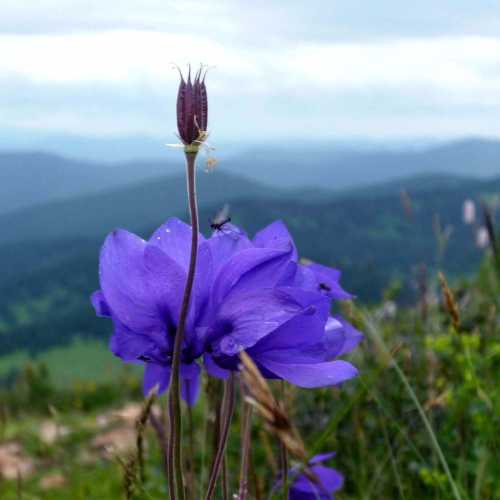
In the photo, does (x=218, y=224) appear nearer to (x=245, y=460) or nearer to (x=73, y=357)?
(x=245, y=460)

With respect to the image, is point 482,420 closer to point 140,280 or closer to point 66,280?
point 140,280

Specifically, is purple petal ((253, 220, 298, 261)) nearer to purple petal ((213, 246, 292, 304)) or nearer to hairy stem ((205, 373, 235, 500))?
purple petal ((213, 246, 292, 304))

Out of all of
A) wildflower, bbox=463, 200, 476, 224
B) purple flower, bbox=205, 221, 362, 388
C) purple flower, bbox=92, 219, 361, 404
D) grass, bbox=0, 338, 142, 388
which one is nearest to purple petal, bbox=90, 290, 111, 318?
purple flower, bbox=92, 219, 361, 404

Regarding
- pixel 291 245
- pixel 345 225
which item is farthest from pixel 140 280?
pixel 345 225

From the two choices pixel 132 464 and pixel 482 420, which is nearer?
pixel 132 464

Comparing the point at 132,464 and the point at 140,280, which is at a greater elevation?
the point at 140,280

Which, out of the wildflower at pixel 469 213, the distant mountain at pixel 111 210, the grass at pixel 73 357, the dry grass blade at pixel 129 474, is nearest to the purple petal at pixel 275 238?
the dry grass blade at pixel 129 474

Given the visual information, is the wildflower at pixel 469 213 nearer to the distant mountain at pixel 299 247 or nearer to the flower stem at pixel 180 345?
the flower stem at pixel 180 345

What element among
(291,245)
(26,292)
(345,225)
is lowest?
(26,292)
